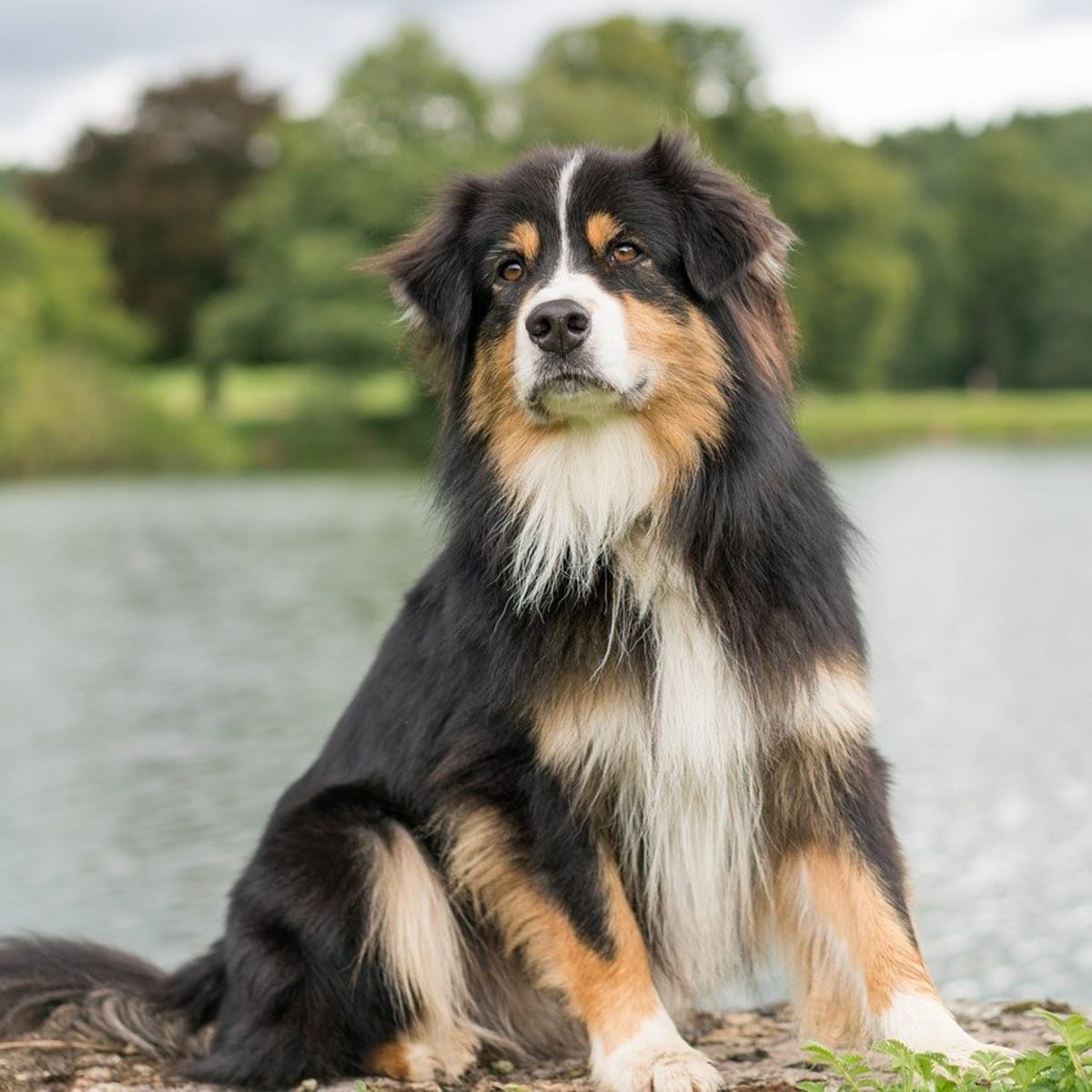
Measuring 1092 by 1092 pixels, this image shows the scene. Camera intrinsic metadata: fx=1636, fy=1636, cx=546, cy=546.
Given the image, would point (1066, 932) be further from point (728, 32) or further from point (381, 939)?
point (728, 32)

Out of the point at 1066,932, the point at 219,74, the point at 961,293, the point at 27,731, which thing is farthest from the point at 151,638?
the point at 961,293

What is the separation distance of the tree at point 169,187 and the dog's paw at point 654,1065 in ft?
166

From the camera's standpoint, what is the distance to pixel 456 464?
438 cm

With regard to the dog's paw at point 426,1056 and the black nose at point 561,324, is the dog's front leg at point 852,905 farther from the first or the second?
the black nose at point 561,324

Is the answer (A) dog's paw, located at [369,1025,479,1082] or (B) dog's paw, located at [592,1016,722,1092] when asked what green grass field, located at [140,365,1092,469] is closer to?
(A) dog's paw, located at [369,1025,479,1082]

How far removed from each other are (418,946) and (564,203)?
198cm

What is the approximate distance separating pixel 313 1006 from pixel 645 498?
1.60 meters

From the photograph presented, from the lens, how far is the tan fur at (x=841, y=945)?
4016mm

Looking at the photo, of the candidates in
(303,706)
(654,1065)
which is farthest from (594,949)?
(303,706)

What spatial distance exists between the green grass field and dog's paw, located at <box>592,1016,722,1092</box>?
107ft

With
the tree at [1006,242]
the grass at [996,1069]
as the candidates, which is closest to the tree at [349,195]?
the tree at [1006,242]

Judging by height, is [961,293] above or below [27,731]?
above

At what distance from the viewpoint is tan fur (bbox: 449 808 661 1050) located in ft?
13.3

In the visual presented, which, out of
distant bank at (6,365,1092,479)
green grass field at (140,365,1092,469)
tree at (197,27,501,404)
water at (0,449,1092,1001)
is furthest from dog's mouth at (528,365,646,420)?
tree at (197,27,501,404)
